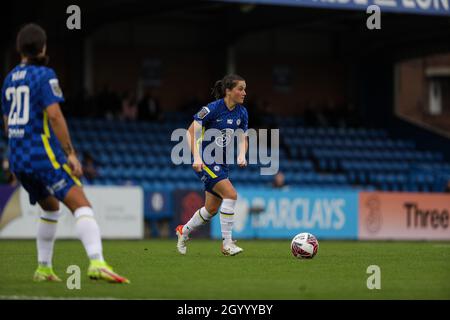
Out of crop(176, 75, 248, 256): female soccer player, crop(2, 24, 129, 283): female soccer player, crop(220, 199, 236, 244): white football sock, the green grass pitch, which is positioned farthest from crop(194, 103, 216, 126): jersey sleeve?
crop(2, 24, 129, 283): female soccer player

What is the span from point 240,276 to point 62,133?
9.03 ft

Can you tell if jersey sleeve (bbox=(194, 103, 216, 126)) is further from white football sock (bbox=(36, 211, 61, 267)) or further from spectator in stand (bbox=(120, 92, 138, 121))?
spectator in stand (bbox=(120, 92, 138, 121))

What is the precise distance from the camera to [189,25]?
115 ft

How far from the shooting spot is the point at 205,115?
45.5 ft

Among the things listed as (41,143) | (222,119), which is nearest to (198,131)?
(222,119)

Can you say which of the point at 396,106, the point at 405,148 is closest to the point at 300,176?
the point at 405,148

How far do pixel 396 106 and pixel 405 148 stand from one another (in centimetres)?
354

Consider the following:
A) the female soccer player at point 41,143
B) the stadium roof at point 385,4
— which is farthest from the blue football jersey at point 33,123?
the stadium roof at point 385,4

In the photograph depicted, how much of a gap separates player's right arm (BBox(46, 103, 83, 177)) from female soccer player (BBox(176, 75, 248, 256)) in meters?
4.80

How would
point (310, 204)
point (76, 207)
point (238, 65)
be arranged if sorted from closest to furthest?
point (76, 207) < point (310, 204) < point (238, 65)

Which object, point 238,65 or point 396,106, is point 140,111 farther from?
point 396,106

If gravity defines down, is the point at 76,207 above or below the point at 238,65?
below

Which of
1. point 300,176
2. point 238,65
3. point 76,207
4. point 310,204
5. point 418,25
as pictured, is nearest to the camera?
point 76,207

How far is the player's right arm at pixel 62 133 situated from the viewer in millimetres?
8828
